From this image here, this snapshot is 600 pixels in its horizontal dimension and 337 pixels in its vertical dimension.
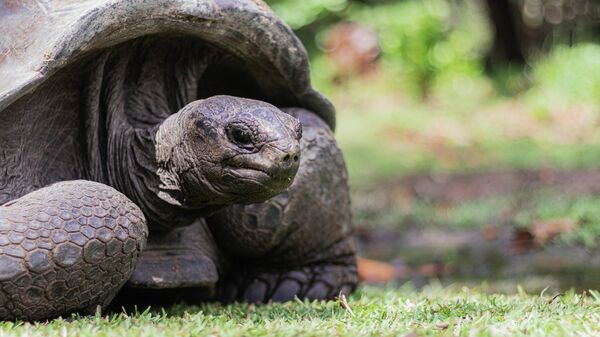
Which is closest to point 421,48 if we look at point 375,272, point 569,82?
point 569,82

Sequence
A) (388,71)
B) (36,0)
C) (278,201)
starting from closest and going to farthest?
(36,0), (278,201), (388,71)

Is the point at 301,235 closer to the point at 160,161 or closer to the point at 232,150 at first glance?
the point at 160,161

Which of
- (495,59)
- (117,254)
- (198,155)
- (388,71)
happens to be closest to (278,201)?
(198,155)

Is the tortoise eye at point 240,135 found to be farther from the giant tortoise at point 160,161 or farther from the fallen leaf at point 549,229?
the fallen leaf at point 549,229

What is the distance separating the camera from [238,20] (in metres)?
2.99

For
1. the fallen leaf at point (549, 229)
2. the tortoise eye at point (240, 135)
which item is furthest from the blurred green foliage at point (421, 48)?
the tortoise eye at point (240, 135)

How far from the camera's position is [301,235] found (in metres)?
3.37

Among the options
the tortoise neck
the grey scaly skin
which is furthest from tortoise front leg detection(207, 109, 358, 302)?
the grey scaly skin

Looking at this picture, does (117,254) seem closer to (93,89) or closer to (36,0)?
(93,89)

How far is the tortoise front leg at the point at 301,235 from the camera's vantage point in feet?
10.7

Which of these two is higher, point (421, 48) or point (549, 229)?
point (549, 229)

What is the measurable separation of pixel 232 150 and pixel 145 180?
0.50m

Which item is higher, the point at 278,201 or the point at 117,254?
the point at 117,254

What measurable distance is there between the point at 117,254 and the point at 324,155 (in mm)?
1106
